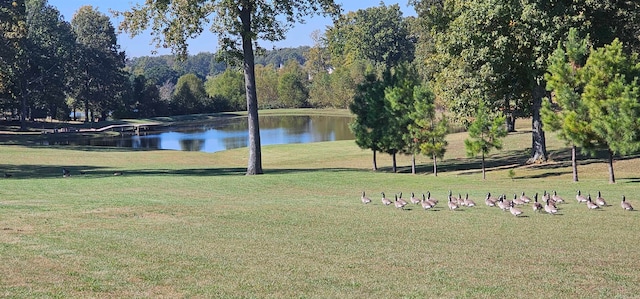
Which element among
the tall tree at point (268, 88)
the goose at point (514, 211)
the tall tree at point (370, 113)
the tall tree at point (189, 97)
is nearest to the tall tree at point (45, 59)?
the tall tree at point (189, 97)

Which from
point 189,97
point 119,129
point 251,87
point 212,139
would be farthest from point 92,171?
point 189,97

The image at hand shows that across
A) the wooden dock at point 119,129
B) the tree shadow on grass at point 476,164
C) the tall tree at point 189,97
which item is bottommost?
the tree shadow on grass at point 476,164

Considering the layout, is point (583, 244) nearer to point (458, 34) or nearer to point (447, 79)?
point (458, 34)

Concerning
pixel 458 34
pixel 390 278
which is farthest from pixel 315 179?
pixel 390 278

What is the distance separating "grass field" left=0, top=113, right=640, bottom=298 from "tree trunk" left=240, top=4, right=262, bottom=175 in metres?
8.40

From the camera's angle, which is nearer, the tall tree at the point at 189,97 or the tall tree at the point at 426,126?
the tall tree at the point at 426,126

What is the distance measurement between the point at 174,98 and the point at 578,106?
129 metres

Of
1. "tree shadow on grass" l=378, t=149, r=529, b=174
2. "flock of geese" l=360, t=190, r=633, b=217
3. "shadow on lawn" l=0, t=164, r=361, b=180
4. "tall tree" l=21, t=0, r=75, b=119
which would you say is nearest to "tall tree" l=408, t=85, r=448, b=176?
"tree shadow on grass" l=378, t=149, r=529, b=174

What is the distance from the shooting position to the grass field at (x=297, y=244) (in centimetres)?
1215

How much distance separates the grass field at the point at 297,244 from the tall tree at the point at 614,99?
2136 millimetres

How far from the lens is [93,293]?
452 inches

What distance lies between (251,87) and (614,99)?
18146mm

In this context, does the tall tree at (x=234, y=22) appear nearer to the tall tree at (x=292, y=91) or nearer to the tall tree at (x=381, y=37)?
the tall tree at (x=381, y=37)

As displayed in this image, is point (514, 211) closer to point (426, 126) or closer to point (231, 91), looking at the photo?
point (426, 126)
